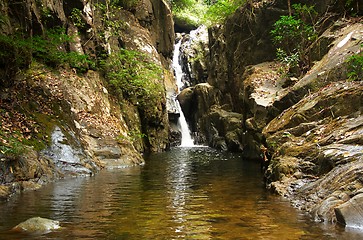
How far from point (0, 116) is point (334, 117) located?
974cm

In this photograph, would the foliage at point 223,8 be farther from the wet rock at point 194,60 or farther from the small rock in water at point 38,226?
the small rock in water at point 38,226

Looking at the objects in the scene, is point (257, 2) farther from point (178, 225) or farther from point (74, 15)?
point (178, 225)

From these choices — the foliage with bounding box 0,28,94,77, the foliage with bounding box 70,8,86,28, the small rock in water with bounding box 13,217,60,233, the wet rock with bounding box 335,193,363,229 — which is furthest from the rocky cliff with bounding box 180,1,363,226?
the foliage with bounding box 70,8,86,28

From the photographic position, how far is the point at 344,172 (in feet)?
22.5

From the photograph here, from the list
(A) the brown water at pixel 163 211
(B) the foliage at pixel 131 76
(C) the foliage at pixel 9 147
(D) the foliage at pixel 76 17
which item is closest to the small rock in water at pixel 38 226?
(A) the brown water at pixel 163 211

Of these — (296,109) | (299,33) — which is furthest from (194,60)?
(296,109)

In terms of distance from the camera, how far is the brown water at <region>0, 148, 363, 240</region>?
548cm

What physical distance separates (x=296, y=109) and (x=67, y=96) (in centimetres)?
914

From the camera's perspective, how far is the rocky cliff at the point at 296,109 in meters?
7.21

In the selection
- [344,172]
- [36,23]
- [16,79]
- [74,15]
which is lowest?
[344,172]

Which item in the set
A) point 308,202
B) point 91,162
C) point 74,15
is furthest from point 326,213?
point 74,15

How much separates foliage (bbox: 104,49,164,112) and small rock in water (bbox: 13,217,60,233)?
14927 millimetres

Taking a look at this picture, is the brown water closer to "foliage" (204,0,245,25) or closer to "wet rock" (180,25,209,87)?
"foliage" (204,0,245,25)

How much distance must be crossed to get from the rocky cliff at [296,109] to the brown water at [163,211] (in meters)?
0.67
